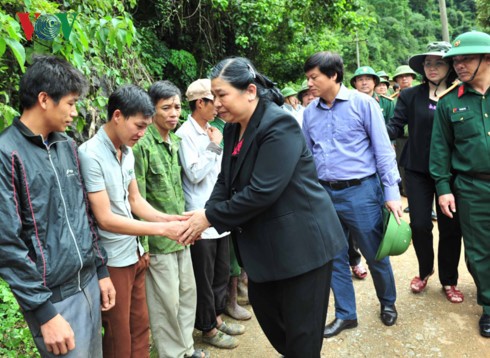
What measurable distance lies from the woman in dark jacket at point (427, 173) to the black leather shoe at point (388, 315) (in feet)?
2.16

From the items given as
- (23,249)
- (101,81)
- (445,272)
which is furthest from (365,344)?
(101,81)

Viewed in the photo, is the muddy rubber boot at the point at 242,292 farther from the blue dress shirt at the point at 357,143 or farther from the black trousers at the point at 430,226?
the black trousers at the point at 430,226

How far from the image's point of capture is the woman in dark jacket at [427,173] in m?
3.68

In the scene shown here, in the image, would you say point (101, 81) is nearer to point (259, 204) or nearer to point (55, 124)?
point (55, 124)

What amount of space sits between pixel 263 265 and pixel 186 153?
1.26 m

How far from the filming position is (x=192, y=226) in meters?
2.36

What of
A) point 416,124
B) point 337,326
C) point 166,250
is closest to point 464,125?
point 416,124

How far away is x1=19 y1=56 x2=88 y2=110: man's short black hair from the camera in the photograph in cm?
173

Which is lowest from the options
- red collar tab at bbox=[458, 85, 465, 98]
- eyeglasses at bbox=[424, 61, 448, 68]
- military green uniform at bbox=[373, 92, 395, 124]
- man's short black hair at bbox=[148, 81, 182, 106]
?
military green uniform at bbox=[373, 92, 395, 124]

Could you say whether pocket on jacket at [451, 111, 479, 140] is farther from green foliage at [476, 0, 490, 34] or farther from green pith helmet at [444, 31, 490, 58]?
green foliage at [476, 0, 490, 34]

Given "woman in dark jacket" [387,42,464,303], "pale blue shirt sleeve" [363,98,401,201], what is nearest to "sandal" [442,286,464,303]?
"woman in dark jacket" [387,42,464,303]

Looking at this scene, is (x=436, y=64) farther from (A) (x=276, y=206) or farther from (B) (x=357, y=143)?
(A) (x=276, y=206)

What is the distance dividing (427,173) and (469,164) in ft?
1.66

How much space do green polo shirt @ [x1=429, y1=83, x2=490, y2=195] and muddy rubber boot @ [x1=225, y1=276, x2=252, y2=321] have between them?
1.98 meters
